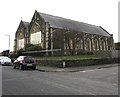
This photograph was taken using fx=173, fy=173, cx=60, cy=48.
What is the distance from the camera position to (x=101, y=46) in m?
62.1

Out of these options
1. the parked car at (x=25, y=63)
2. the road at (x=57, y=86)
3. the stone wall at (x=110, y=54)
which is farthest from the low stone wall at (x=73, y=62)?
the road at (x=57, y=86)

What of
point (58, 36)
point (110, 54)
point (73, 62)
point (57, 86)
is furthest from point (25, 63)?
point (58, 36)

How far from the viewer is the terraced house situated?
40.4 meters

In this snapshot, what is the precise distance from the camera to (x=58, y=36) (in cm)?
4056

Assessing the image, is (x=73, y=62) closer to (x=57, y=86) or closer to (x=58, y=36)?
(x=57, y=86)

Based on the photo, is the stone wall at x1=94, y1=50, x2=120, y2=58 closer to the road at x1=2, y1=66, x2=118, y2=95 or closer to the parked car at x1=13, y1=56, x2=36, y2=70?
the parked car at x1=13, y1=56, x2=36, y2=70

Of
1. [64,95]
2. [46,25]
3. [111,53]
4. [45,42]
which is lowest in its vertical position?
[64,95]

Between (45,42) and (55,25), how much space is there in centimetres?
543

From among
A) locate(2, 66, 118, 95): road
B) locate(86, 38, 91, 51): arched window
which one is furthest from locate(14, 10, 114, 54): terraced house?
locate(2, 66, 118, 95): road

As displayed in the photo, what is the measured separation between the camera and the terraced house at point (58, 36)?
40.4 m

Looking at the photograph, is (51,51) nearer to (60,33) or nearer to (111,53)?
(60,33)

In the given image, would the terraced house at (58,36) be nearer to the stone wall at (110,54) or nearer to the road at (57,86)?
the stone wall at (110,54)

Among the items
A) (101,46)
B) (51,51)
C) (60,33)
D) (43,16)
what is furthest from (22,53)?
(101,46)

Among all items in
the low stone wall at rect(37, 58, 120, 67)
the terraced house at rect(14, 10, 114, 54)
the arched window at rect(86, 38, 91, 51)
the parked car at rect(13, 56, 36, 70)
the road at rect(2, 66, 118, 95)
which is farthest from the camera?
the arched window at rect(86, 38, 91, 51)
